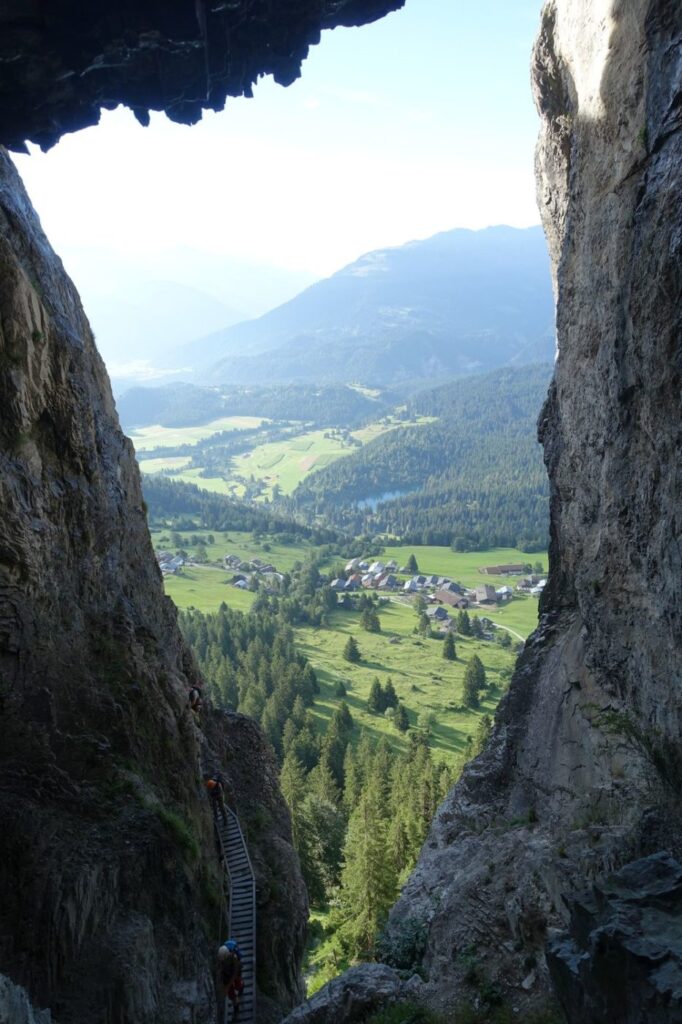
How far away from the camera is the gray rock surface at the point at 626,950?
1197 cm

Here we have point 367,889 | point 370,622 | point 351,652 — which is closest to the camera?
point 367,889

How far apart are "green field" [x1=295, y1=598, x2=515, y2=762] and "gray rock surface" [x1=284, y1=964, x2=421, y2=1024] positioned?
6614 centimetres

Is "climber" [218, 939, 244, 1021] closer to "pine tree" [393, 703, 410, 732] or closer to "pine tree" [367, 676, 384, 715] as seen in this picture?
"pine tree" [393, 703, 410, 732]

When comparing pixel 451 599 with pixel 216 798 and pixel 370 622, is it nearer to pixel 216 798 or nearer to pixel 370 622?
pixel 370 622

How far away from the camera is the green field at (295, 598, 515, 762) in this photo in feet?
331

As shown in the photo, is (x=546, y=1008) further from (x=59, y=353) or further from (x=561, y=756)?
(x=59, y=353)

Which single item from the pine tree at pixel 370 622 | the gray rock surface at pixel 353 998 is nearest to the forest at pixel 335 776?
the gray rock surface at pixel 353 998

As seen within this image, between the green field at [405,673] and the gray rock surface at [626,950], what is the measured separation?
2831 inches

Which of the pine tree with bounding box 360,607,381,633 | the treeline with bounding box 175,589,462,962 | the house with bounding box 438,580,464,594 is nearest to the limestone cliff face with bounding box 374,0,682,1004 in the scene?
the treeline with bounding box 175,589,462,962

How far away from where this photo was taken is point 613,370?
20.2 m

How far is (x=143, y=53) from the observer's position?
20.8 m

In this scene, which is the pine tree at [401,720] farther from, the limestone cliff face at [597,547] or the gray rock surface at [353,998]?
the gray rock surface at [353,998]

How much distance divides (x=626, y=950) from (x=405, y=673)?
368 ft

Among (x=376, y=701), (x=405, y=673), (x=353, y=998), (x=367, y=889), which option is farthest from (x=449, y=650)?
(x=353, y=998)
